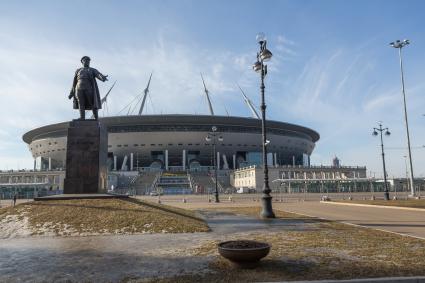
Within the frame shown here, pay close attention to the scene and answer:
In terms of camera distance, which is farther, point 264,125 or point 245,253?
point 264,125

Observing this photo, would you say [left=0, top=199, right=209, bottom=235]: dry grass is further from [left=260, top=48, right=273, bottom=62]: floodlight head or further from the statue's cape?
[left=260, top=48, right=273, bottom=62]: floodlight head

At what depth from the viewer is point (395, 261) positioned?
8203 mm

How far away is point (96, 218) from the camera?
1486 centimetres

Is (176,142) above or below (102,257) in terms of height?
above

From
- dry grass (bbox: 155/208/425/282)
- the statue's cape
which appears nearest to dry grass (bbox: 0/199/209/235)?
dry grass (bbox: 155/208/425/282)

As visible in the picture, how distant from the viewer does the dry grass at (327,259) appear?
7113mm

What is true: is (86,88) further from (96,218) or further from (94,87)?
(96,218)

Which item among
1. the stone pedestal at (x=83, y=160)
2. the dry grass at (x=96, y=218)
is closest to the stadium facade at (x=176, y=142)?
the stone pedestal at (x=83, y=160)

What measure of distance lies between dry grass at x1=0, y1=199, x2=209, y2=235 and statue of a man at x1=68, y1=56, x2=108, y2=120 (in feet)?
18.0

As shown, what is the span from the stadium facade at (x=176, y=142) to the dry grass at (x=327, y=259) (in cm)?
10021

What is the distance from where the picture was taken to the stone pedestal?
18.4 m

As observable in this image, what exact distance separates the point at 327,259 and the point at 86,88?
1582 centimetres

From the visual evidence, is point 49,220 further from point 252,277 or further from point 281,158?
point 281,158

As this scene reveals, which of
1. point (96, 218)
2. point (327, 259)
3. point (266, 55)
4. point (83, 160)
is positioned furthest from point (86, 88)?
point (327, 259)
